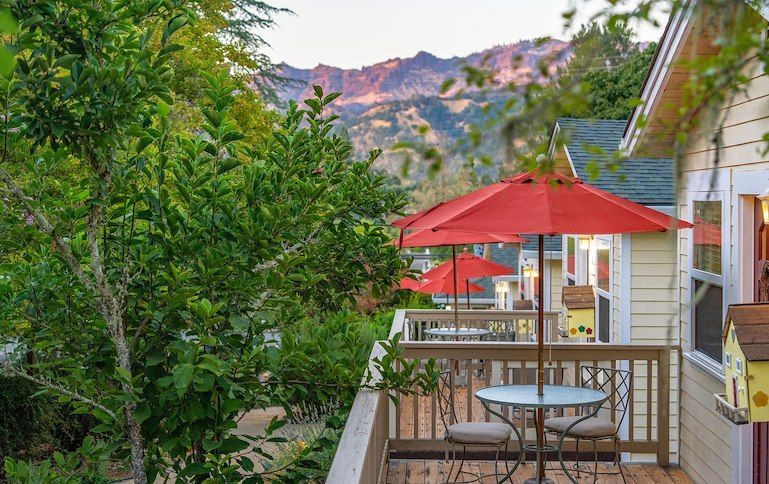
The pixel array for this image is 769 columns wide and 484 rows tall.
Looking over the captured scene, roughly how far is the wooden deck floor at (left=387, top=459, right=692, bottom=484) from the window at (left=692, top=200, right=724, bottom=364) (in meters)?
0.96

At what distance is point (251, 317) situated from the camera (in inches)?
160

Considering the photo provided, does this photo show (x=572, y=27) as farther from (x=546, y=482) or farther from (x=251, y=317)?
(x=546, y=482)

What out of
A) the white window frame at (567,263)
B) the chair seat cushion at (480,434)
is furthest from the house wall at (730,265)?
the white window frame at (567,263)

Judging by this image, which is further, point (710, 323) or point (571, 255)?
point (571, 255)

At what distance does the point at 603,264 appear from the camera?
1094 centimetres

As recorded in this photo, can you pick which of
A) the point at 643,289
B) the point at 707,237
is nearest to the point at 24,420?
the point at 643,289

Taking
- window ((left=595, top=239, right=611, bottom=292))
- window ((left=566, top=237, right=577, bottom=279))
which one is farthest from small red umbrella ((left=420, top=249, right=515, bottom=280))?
window ((left=595, top=239, right=611, bottom=292))

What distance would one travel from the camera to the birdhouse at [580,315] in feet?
33.9

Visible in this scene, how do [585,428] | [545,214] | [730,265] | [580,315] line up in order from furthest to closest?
[580,315]
[585,428]
[730,265]
[545,214]

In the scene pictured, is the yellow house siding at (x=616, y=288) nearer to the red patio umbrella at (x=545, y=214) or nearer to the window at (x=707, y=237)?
the window at (x=707, y=237)

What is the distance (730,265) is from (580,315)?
4.22m

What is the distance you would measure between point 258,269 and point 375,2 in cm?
4127

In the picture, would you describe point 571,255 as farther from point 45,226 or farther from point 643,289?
point 45,226

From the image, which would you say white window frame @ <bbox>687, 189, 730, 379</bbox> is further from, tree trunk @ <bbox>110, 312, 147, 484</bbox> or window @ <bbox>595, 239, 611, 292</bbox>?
tree trunk @ <bbox>110, 312, 147, 484</bbox>
